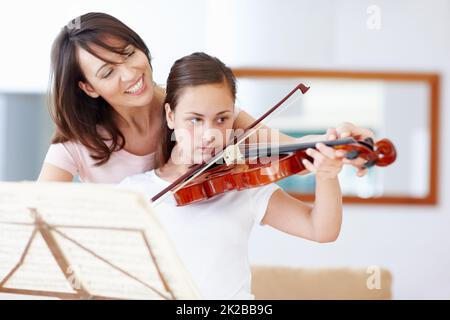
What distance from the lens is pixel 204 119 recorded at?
104cm

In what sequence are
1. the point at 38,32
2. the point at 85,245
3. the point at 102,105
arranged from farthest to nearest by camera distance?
the point at 38,32 → the point at 102,105 → the point at 85,245

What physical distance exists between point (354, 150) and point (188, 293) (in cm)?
29

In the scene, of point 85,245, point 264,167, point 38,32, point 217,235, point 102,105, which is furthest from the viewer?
point 38,32

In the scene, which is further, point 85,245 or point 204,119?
point 204,119

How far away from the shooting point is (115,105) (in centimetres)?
117

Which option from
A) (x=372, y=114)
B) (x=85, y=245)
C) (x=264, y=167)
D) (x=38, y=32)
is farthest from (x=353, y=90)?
(x=85, y=245)

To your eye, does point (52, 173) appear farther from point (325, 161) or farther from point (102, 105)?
point (325, 161)

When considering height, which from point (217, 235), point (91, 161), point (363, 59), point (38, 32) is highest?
point (38, 32)

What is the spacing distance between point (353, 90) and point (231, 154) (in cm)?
174

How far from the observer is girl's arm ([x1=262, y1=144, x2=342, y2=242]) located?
0.88 meters

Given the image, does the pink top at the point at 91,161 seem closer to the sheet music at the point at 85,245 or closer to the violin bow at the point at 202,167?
the violin bow at the point at 202,167

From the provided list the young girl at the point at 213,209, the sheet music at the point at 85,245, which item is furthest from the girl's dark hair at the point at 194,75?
the sheet music at the point at 85,245

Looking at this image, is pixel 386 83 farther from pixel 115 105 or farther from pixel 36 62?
pixel 115 105

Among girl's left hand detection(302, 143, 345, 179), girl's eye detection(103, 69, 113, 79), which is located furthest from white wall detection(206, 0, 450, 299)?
girl's left hand detection(302, 143, 345, 179)
